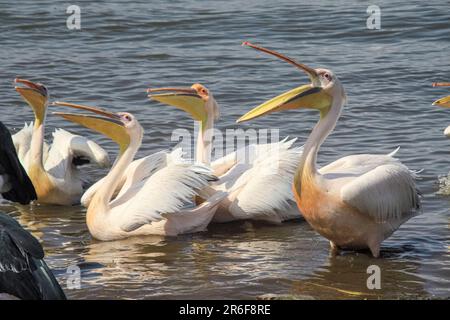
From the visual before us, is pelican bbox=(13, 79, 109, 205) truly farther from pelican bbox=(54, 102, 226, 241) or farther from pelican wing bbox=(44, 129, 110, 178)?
pelican bbox=(54, 102, 226, 241)

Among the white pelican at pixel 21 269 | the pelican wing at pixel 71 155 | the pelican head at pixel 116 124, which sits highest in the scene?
the pelican head at pixel 116 124

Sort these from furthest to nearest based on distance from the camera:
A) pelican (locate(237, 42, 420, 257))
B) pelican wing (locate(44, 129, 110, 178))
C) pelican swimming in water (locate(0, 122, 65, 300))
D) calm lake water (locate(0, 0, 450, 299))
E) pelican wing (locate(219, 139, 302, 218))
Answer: pelican wing (locate(44, 129, 110, 178)) → pelican wing (locate(219, 139, 302, 218)) → pelican (locate(237, 42, 420, 257)) → calm lake water (locate(0, 0, 450, 299)) → pelican swimming in water (locate(0, 122, 65, 300))

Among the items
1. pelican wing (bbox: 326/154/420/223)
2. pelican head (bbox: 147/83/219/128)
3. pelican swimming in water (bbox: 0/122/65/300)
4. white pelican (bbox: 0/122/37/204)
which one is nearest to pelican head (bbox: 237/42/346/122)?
pelican wing (bbox: 326/154/420/223)

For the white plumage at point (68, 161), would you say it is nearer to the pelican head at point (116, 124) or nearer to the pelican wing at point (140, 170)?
the pelican wing at point (140, 170)

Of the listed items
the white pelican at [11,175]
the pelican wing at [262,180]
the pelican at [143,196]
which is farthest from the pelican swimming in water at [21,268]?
the pelican wing at [262,180]

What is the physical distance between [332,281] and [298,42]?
7.19 m

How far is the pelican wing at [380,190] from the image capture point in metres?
6.59

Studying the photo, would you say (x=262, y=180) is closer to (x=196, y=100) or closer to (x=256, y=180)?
(x=256, y=180)

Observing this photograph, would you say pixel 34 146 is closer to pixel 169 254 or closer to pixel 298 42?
pixel 169 254

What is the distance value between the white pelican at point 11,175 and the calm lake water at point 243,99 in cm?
61

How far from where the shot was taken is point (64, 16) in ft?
49.4

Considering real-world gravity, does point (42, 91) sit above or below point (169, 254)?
above

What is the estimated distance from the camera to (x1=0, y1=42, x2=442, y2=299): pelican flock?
6680 millimetres
